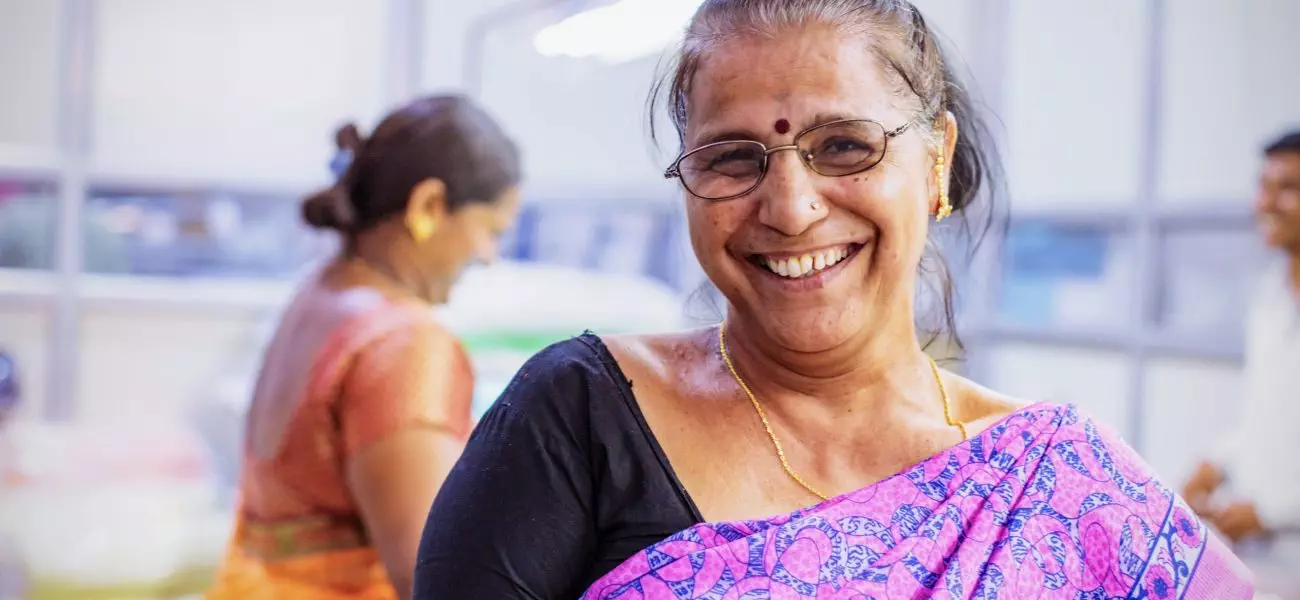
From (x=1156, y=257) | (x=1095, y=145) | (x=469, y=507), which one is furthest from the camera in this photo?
(x=1095, y=145)

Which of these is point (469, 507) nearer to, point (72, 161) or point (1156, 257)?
point (1156, 257)

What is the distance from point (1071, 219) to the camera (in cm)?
393

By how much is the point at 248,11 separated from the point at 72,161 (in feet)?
2.73

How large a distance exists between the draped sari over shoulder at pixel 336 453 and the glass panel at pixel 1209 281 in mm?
2504

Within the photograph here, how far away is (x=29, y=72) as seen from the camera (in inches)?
157

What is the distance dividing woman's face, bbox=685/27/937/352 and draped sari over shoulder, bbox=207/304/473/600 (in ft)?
1.89

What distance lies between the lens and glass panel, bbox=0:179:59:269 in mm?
4016

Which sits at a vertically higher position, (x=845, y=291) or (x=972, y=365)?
(x=845, y=291)

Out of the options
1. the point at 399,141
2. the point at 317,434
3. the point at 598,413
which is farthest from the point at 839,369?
the point at 399,141

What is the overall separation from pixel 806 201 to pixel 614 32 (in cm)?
249

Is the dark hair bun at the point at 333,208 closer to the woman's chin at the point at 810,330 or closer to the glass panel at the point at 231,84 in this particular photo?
the woman's chin at the point at 810,330

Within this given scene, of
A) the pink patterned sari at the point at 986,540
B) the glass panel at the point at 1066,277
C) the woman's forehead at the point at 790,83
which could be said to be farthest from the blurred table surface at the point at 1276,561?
the woman's forehead at the point at 790,83

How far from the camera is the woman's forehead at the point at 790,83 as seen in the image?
1059 mm

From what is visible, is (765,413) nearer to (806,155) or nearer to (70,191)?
(806,155)
